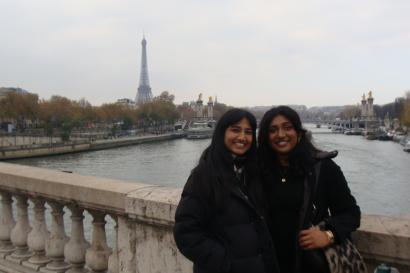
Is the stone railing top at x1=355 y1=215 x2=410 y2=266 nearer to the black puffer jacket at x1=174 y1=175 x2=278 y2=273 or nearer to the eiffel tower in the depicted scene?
the black puffer jacket at x1=174 y1=175 x2=278 y2=273

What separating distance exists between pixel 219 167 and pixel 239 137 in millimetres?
179

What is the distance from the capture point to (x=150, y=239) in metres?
2.66

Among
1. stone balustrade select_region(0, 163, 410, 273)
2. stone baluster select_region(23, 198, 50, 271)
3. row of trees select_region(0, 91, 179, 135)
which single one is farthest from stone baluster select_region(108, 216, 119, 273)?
row of trees select_region(0, 91, 179, 135)

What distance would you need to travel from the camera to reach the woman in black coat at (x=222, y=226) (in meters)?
1.83

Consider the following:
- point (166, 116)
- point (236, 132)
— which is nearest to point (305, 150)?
point (236, 132)

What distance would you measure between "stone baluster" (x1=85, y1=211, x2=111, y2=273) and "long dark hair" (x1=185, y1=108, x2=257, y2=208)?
1.30 m

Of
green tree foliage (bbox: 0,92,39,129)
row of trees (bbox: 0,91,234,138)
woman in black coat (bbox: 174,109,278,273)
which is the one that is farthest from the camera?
row of trees (bbox: 0,91,234,138)

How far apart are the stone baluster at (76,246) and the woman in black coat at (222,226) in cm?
146

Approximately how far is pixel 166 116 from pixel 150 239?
104 m

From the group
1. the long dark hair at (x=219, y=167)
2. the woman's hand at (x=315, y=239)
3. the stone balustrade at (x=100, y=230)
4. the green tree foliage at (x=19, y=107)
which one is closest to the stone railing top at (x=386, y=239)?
the stone balustrade at (x=100, y=230)

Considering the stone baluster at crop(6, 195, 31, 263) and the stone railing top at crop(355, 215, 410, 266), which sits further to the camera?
the stone baluster at crop(6, 195, 31, 263)

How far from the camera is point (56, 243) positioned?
330 centimetres

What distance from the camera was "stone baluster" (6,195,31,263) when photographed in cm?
358

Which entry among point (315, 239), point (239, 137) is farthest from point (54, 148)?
point (315, 239)
